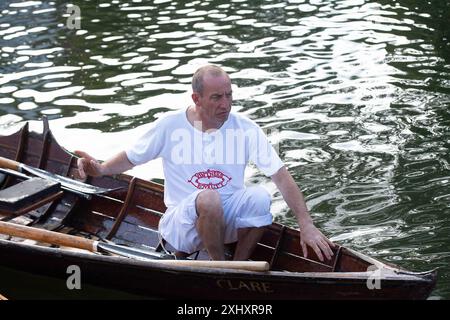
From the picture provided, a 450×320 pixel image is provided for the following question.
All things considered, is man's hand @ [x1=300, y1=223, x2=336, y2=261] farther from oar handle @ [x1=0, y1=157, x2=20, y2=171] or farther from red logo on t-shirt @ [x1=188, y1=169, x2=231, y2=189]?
oar handle @ [x1=0, y1=157, x2=20, y2=171]

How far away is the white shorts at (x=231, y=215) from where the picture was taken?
7.20 metres

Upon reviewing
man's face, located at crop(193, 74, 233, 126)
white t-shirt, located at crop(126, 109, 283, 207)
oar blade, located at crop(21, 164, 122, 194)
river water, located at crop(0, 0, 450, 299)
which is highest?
man's face, located at crop(193, 74, 233, 126)

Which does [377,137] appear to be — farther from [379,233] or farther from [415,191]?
[379,233]

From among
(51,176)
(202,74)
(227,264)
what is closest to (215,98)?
(202,74)

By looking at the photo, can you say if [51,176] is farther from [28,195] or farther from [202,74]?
[202,74]

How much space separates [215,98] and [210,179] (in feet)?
2.37

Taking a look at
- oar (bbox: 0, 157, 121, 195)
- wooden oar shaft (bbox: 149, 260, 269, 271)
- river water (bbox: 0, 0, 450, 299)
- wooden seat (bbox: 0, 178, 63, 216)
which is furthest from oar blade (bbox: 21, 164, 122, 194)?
wooden oar shaft (bbox: 149, 260, 269, 271)

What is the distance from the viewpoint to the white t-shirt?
23.7 feet

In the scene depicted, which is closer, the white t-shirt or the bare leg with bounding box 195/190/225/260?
the bare leg with bounding box 195/190/225/260

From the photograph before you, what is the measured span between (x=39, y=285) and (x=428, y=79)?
7698 mm

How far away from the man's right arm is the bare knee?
0.78 m

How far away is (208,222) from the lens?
280 inches

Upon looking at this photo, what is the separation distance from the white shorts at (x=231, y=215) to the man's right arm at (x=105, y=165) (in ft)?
1.87

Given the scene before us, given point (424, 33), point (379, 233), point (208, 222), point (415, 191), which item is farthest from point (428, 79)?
point (208, 222)
